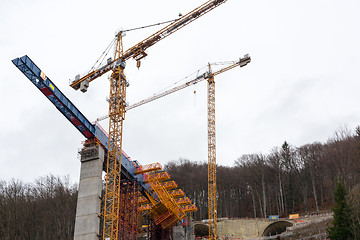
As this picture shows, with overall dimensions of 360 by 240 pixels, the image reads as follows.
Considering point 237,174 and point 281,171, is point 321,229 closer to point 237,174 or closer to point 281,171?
point 281,171

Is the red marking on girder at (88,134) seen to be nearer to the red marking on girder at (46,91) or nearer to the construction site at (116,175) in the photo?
the construction site at (116,175)

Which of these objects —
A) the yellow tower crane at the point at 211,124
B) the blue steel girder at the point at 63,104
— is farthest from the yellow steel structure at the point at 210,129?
the blue steel girder at the point at 63,104

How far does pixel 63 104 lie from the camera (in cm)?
3844

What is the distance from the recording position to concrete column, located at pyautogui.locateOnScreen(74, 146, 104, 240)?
122 ft

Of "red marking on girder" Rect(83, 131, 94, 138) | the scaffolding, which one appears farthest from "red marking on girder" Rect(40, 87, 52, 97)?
the scaffolding

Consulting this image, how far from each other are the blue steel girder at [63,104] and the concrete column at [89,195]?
1959mm

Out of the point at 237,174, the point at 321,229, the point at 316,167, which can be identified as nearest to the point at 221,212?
the point at 237,174

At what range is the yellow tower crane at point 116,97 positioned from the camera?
38406mm

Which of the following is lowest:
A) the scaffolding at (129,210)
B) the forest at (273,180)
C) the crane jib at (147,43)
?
the scaffolding at (129,210)

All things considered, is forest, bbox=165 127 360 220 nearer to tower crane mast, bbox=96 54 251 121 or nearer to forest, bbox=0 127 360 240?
forest, bbox=0 127 360 240


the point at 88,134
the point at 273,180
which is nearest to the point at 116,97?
the point at 88,134

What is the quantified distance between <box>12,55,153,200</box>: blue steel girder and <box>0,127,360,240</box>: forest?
22763 mm

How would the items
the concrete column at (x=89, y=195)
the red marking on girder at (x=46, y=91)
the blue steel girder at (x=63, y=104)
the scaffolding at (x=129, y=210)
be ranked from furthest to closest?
the scaffolding at (x=129, y=210) < the red marking on girder at (x=46, y=91) < the concrete column at (x=89, y=195) < the blue steel girder at (x=63, y=104)

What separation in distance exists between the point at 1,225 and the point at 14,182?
12.4 metres
